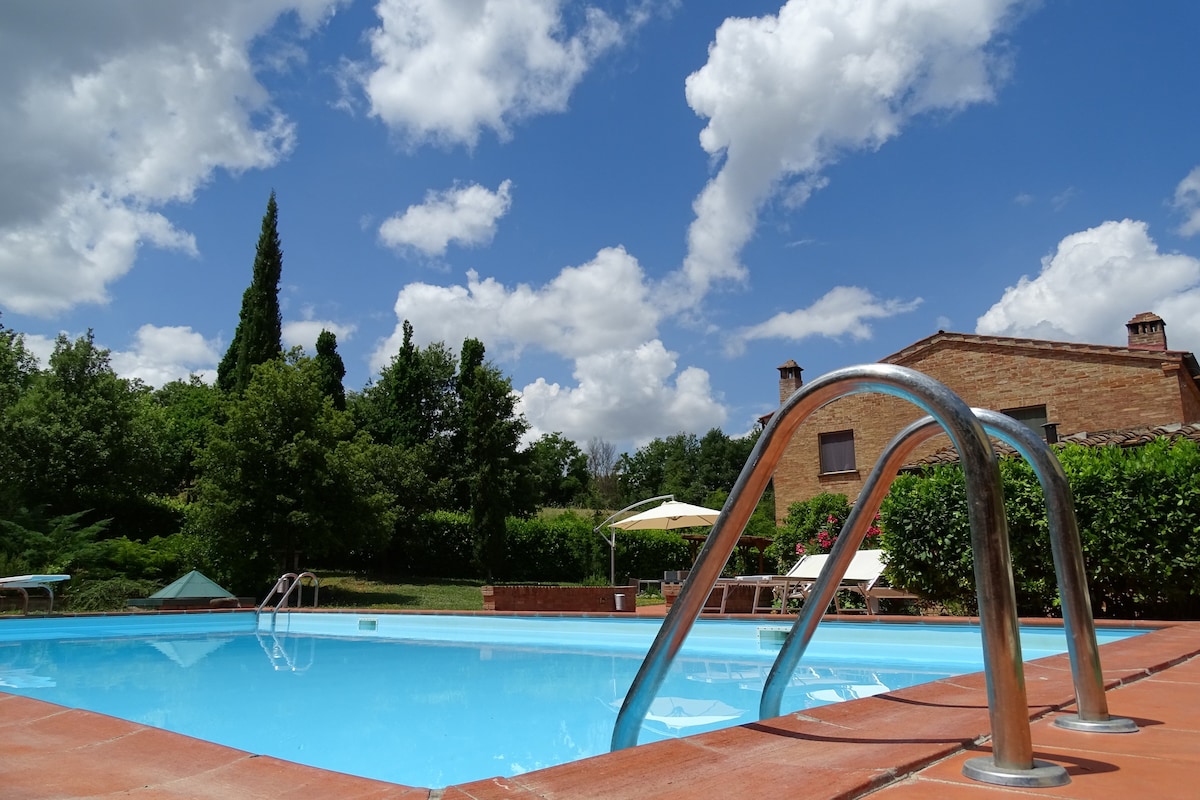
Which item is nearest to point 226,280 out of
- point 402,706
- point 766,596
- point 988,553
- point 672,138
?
point 672,138

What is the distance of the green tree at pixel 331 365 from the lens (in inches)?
1292

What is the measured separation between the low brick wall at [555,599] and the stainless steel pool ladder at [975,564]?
449 inches

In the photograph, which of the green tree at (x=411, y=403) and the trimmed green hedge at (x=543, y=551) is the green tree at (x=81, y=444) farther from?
the green tree at (x=411, y=403)

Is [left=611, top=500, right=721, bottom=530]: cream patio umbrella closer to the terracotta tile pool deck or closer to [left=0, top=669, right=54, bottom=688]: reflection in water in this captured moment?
[left=0, top=669, right=54, bottom=688]: reflection in water

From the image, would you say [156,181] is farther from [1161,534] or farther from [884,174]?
[1161,534]

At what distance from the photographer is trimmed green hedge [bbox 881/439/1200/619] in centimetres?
808

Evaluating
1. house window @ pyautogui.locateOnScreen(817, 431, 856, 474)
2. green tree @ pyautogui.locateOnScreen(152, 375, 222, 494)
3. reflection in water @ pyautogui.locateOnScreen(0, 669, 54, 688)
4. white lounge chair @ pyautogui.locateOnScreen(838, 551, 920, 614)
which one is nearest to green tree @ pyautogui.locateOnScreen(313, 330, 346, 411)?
green tree @ pyautogui.locateOnScreen(152, 375, 222, 494)

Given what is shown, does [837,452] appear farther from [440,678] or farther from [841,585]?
[440,678]

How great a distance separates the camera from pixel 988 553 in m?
1.54

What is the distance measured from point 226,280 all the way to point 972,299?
26.4 meters

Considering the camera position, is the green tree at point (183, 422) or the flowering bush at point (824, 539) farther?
the green tree at point (183, 422)

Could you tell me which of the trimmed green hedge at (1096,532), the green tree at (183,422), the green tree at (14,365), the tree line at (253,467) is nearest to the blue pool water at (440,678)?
the trimmed green hedge at (1096,532)

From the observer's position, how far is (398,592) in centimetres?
2069

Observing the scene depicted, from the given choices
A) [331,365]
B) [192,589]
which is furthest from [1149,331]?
[331,365]
